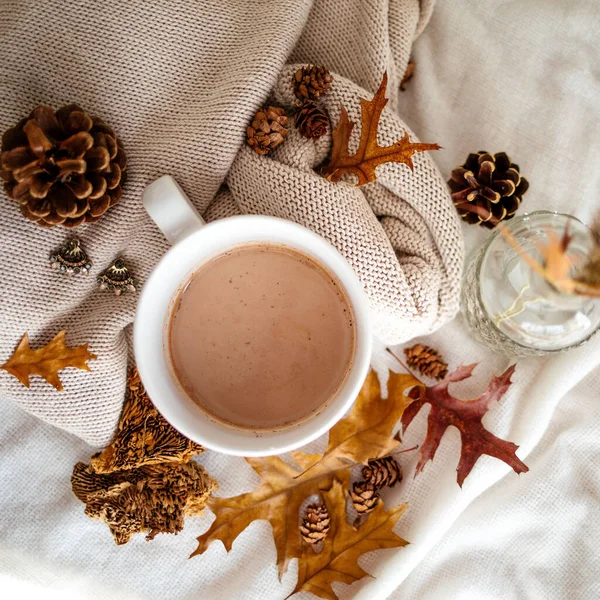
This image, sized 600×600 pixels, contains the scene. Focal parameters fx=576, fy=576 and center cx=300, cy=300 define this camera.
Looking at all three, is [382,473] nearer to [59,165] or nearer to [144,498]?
[144,498]

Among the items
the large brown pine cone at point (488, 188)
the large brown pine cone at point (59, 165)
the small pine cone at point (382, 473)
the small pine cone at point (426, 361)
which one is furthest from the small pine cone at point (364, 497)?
the large brown pine cone at point (59, 165)

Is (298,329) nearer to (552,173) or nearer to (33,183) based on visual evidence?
(33,183)

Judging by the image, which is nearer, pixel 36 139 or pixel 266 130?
pixel 36 139

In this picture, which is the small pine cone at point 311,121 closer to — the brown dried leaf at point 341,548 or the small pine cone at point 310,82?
the small pine cone at point 310,82

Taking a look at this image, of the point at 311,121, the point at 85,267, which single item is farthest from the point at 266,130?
the point at 85,267

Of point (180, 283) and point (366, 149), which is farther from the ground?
point (366, 149)

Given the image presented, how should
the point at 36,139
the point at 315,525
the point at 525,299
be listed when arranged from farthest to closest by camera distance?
the point at 315,525
the point at 525,299
the point at 36,139
